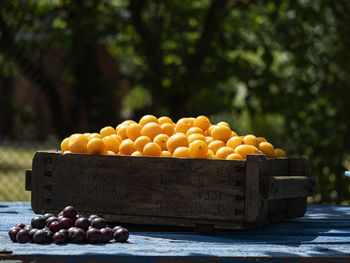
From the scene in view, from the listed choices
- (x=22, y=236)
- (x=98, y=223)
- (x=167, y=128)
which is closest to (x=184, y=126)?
(x=167, y=128)

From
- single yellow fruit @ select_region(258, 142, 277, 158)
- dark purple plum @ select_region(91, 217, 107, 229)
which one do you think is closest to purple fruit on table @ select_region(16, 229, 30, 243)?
dark purple plum @ select_region(91, 217, 107, 229)

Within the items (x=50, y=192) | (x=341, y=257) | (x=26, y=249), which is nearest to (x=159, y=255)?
(x=26, y=249)

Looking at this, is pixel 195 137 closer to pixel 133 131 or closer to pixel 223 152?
pixel 223 152

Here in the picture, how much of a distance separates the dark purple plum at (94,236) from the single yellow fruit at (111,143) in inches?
26.5

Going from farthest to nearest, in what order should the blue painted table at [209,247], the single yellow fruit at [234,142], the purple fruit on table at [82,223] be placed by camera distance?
the single yellow fruit at [234,142]
the purple fruit on table at [82,223]
the blue painted table at [209,247]

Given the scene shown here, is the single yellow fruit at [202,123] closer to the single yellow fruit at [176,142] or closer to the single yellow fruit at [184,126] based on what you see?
the single yellow fruit at [184,126]

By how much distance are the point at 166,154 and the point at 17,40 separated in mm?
3672

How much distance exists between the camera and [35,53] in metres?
6.04

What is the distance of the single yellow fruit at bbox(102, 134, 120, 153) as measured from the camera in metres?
2.81

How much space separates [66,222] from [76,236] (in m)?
0.13

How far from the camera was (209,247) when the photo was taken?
2162 mm

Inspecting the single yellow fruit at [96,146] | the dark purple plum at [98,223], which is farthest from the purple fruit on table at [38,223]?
the single yellow fruit at [96,146]

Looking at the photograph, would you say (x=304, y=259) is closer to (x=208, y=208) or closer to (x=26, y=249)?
(x=208, y=208)

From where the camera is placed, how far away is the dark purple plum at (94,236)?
2182 millimetres
